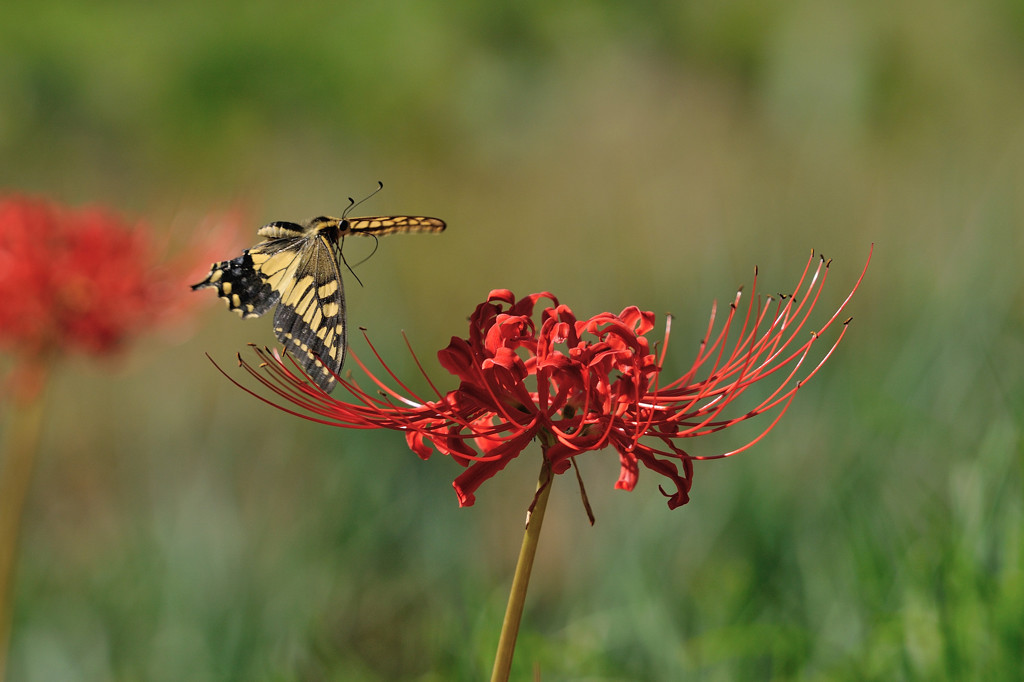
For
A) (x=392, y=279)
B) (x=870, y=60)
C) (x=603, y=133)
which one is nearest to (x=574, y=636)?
(x=392, y=279)

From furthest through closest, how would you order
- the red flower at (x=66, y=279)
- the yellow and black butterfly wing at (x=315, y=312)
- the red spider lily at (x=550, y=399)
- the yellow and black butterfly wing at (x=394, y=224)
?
the red flower at (x=66, y=279) < the yellow and black butterfly wing at (x=394, y=224) < the yellow and black butterfly wing at (x=315, y=312) < the red spider lily at (x=550, y=399)

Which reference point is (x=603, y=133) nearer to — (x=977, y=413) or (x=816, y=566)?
(x=977, y=413)

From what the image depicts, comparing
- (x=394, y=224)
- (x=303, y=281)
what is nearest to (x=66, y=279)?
(x=303, y=281)

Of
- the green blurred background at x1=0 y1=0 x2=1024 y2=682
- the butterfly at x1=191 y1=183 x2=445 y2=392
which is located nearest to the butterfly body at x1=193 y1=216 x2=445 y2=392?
the butterfly at x1=191 y1=183 x2=445 y2=392

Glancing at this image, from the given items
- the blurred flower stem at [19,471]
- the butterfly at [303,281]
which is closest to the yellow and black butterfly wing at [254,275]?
the butterfly at [303,281]

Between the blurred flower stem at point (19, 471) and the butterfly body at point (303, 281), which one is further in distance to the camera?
the blurred flower stem at point (19, 471)

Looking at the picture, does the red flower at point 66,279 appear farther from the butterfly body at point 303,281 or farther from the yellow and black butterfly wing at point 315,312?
the yellow and black butterfly wing at point 315,312

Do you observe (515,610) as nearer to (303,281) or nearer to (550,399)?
(550,399)

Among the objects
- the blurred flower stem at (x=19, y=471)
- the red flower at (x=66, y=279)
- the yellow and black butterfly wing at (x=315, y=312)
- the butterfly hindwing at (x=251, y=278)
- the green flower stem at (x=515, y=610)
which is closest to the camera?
the green flower stem at (x=515, y=610)
